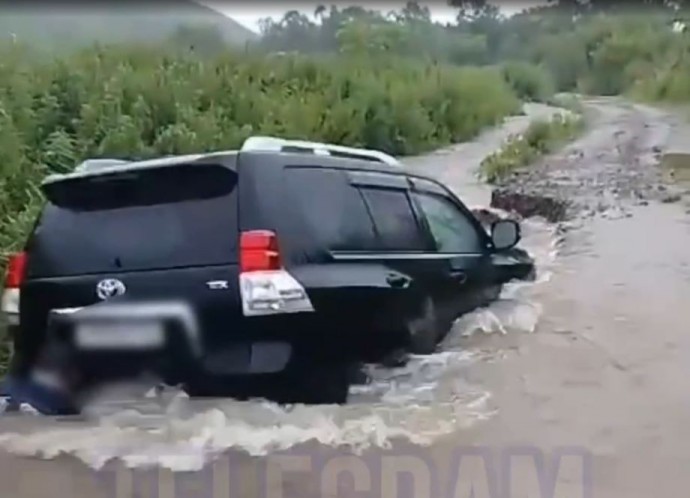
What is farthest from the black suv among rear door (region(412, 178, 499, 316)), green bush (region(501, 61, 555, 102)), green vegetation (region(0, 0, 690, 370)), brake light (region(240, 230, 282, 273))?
green bush (region(501, 61, 555, 102))

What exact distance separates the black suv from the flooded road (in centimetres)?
27

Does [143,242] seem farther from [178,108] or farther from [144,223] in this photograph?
[178,108]

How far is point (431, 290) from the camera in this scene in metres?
6.34

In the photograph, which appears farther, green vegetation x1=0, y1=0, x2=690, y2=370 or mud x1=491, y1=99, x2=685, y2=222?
mud x1=491, y1=99, x2=685, y2=222

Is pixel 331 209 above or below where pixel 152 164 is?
below

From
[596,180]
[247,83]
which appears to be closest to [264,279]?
[247,83]

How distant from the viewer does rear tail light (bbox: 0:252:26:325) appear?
5.34 m

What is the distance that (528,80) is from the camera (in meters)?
46.9

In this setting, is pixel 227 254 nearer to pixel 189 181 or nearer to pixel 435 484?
pixel 189 181

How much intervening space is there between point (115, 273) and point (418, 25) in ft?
81.1

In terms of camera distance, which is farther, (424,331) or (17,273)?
(424,331)

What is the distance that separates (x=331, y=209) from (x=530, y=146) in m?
18.5

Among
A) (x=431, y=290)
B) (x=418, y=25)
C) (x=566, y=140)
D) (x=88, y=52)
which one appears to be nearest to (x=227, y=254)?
(x=431, y=290)

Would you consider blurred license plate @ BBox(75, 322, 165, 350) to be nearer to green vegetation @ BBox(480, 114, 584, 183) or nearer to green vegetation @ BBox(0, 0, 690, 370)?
green vegetation @ BBox(0, 0, 690, 370)
